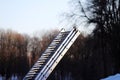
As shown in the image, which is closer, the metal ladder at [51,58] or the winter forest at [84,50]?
the metal ladder at [51,58]

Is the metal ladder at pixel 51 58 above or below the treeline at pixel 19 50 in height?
above

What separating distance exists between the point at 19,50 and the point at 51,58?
68.3 meters

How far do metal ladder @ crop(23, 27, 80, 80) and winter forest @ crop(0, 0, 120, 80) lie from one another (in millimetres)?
7665

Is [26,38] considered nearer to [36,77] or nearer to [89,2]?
[89,2]

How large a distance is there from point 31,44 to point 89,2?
65.4 m

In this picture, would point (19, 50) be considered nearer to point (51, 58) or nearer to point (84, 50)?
point (84, 50)

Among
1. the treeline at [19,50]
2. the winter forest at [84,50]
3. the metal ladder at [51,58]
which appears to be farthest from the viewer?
the treeline at [19,50]

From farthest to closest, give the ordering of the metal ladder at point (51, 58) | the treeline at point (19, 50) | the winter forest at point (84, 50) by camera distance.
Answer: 1. the treeline at point (19, 50)
2. the winter forest at point (84, 50)
3. the metal ladder at point (51, 58)

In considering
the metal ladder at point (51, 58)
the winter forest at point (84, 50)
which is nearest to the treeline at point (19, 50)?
the winter forest at point (84, 50)

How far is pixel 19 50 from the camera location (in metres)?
97.3

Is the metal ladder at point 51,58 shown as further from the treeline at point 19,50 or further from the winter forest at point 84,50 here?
the treeline at point 19,50

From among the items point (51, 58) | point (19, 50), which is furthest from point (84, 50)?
point (19, 50)

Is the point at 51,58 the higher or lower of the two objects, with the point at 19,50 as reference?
higher

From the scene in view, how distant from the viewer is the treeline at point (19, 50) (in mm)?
85556
